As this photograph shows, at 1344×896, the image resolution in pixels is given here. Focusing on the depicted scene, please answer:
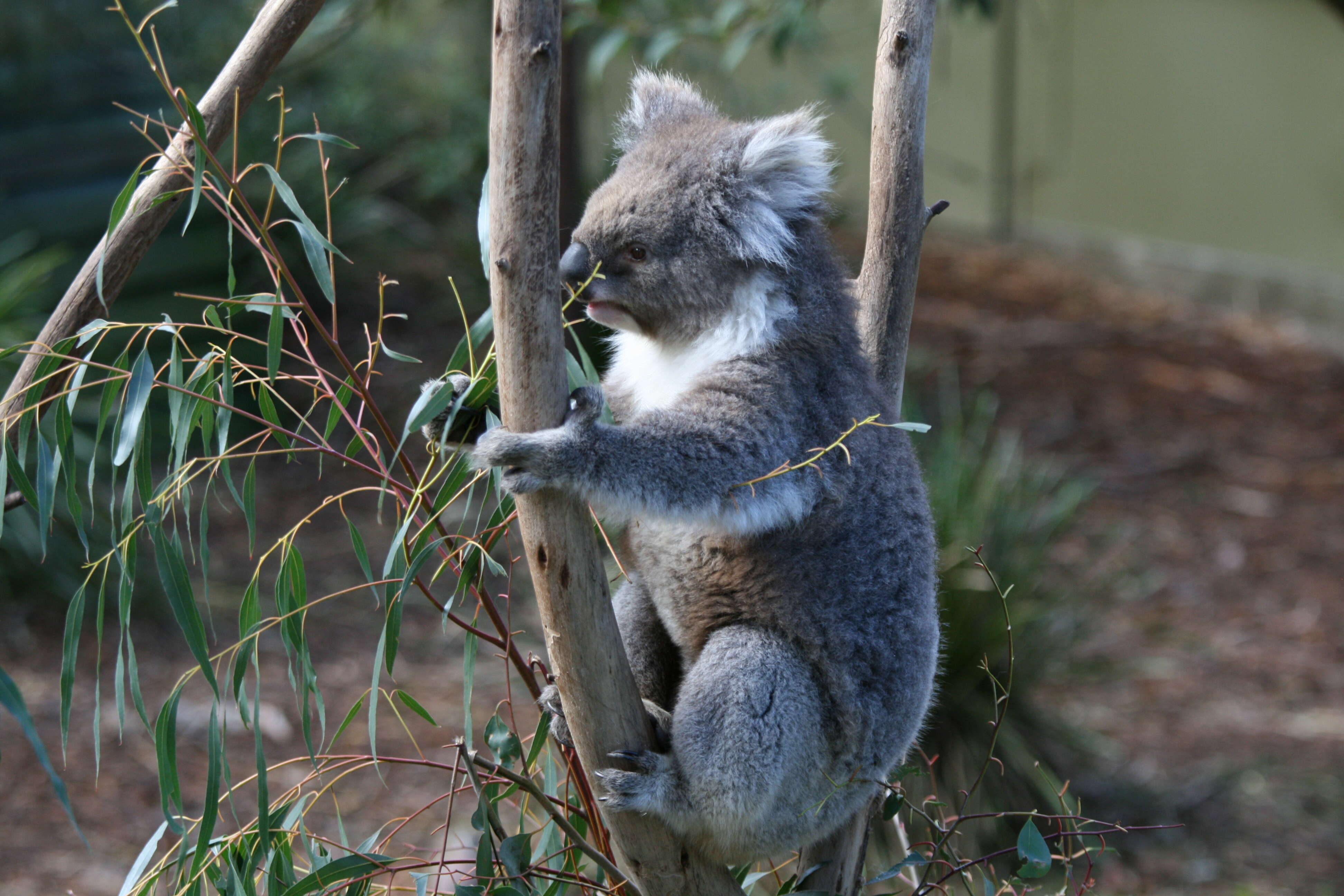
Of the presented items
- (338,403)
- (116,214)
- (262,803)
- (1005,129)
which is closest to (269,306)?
(338,403)

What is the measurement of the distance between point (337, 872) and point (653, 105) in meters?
1.43

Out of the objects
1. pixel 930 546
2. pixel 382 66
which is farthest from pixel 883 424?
pixel 382 66

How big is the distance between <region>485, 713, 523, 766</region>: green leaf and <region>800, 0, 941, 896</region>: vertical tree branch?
2.08ft

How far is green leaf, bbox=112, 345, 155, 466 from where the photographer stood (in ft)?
5.00

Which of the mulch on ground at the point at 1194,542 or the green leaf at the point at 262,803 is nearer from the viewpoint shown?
the green leaf at the point at 262,803

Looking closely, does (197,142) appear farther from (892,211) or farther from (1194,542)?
(1194,542)

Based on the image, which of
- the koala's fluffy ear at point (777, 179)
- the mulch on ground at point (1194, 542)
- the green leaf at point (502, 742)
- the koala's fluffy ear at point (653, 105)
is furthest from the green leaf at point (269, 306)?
the mulch on ground at point (1194, 542)

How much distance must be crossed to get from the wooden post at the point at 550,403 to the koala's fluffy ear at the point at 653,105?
2.94 ft

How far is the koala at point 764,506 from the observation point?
178 centimetres

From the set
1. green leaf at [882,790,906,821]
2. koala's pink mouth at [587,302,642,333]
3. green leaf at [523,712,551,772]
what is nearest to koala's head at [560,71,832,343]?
koala's pink mouth at [587,302,642,333]

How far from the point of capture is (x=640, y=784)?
1674 millimetres

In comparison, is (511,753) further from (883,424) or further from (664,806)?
(883,424)

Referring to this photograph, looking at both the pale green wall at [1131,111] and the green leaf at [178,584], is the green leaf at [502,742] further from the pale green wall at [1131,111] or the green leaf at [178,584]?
the pale green wall at [1131,111]

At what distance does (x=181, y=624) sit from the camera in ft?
4.99
